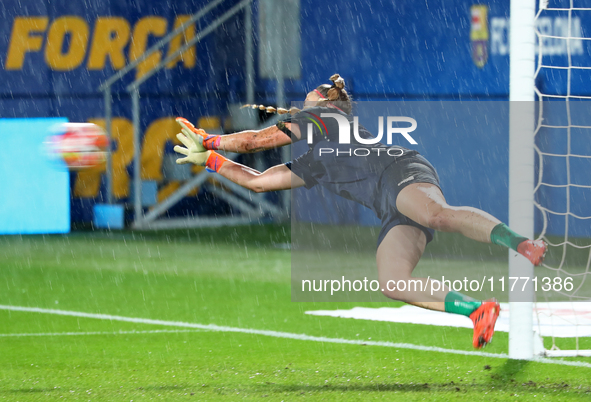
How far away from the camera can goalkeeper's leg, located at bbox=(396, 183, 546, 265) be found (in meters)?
4.13

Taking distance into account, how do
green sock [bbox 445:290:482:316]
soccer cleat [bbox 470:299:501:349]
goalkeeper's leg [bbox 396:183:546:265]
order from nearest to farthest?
goalkeeper's leg [bbox 396:183:546:265] < soccer cleat [bbox 470:299:501:349] < green sock [bbox 445:290:482:316]

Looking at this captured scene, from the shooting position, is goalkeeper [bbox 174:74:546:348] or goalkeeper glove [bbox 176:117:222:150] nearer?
goalkeeper [bbox 174:74:546:348]

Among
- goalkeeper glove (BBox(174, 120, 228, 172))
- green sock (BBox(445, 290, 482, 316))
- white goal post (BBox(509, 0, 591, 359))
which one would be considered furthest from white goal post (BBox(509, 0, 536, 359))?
goalkeeper glove (BBox(174, 120, 228, 172))

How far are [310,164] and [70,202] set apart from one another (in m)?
12.7

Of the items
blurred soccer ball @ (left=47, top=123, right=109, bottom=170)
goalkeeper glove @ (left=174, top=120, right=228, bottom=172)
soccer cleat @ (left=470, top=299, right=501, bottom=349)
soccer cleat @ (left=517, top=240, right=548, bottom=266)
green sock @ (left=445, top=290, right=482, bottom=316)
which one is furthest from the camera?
blurred soccer ball @ (left=47, top=123, right=109, bottom=170)

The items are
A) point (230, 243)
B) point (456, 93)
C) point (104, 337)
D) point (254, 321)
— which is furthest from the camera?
point (456, 93)

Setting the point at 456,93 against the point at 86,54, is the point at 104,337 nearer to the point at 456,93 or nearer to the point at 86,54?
the point at 456,93

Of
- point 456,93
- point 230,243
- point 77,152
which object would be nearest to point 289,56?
point 456,93

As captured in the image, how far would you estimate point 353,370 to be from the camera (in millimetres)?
5703

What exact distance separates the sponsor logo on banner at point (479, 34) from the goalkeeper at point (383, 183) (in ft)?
33.8

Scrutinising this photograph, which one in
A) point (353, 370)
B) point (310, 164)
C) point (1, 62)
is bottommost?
point (353, 370)

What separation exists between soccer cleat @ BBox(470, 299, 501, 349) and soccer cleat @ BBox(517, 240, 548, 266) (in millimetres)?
322

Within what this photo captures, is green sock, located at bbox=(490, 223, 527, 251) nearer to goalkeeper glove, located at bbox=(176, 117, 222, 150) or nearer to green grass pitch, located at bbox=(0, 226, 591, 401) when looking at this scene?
green grass pitch, located at bbox=(0, 226, 591, 401)

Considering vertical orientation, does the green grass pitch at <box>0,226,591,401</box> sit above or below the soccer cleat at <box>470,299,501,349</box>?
below
